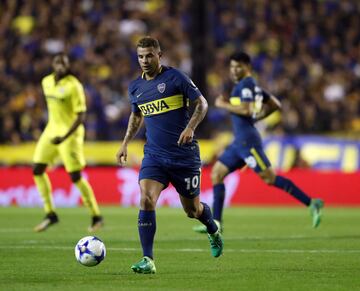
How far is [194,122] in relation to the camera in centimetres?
919

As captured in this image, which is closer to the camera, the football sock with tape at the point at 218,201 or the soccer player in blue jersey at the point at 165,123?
the soccer player in blue jersey at the point at 165,123

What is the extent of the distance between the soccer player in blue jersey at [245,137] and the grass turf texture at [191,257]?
587mm

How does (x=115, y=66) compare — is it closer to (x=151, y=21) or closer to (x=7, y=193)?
(x=151, y=21)

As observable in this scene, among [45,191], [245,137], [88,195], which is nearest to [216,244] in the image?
[245,137]

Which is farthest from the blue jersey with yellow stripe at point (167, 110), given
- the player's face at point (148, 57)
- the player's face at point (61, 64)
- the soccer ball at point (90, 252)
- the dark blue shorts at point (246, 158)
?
the player's face at point (61, 64)

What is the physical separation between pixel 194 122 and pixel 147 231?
113 centimetres

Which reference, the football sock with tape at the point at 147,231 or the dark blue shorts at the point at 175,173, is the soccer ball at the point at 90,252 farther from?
the dark blue shorts at the point at 175,173

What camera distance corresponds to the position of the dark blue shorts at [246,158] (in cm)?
1402

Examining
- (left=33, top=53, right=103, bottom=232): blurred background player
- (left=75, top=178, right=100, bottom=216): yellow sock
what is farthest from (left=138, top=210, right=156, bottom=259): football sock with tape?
(left=75, top=178, right=100, bottom=216): yellow sock

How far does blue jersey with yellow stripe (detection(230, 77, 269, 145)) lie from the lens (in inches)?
539

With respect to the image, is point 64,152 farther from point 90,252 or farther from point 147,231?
point 147,231

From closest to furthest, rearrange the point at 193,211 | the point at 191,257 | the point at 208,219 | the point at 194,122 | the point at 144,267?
the point at 144,267
the point at 194,122
the point at 193,211
the point at 208,219
the point at 191,257

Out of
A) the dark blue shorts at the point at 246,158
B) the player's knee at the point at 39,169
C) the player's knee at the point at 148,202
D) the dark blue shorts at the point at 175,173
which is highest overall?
the dark blue shorts at the point at 175,173

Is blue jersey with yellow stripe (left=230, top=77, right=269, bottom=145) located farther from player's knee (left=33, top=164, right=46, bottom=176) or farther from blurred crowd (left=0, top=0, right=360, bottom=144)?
blurred crowd (left=0, top=0, right=360, bottom=144)
